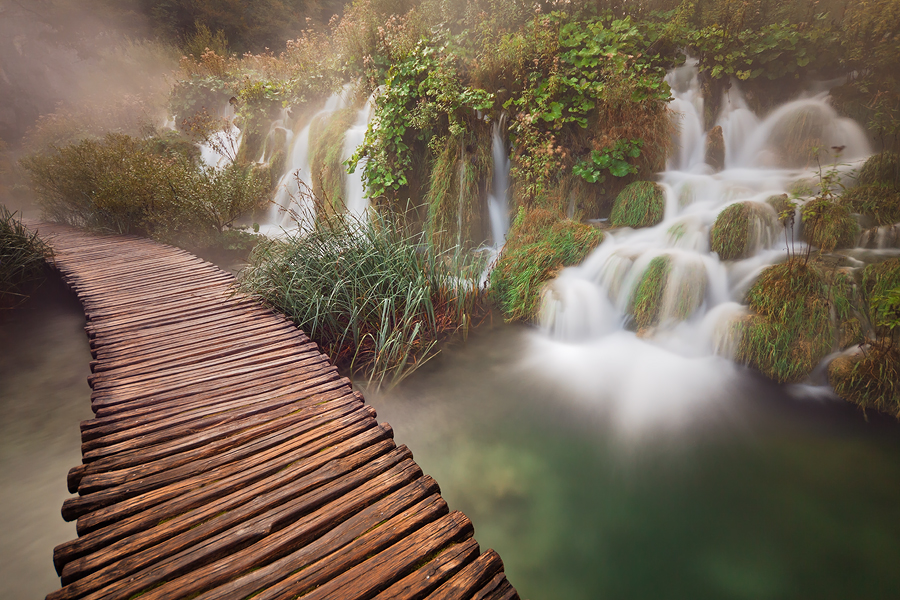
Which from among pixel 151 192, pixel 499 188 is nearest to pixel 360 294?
pixel 499 188

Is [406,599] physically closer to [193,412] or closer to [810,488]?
[193,412]

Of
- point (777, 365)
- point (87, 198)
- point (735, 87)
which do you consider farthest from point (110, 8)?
point (777, 365)

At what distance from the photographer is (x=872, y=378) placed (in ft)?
8.93

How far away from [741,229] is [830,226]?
0.65 metres

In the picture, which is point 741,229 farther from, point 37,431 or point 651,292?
point 37,431

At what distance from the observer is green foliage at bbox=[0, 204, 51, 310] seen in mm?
4391

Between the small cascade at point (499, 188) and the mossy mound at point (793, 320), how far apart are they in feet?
9.50

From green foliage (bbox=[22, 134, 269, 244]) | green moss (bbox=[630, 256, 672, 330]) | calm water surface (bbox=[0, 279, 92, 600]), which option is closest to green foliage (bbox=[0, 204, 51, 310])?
calm water surface (bbox=[0, 279, 92, 600])

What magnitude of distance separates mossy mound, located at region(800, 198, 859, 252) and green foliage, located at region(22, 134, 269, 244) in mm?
6942

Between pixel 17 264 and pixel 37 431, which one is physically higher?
pixel 17 264

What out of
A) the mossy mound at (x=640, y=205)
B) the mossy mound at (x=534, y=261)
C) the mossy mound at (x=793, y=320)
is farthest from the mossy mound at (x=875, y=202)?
the mossy mound at (x=534, y=261)

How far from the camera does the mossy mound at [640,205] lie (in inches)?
172

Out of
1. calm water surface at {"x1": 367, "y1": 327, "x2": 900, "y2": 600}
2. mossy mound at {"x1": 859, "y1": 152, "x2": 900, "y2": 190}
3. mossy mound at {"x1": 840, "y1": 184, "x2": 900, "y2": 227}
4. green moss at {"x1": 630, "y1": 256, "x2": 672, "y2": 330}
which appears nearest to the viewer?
calm water surface at {"x1": 367, "y1": 327, "x2": 900, "y2": 600}

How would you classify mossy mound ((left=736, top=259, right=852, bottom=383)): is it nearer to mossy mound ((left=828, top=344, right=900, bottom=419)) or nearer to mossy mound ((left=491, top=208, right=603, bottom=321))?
mossy mound ((left=828, top=344, right=900, bottom=419))
